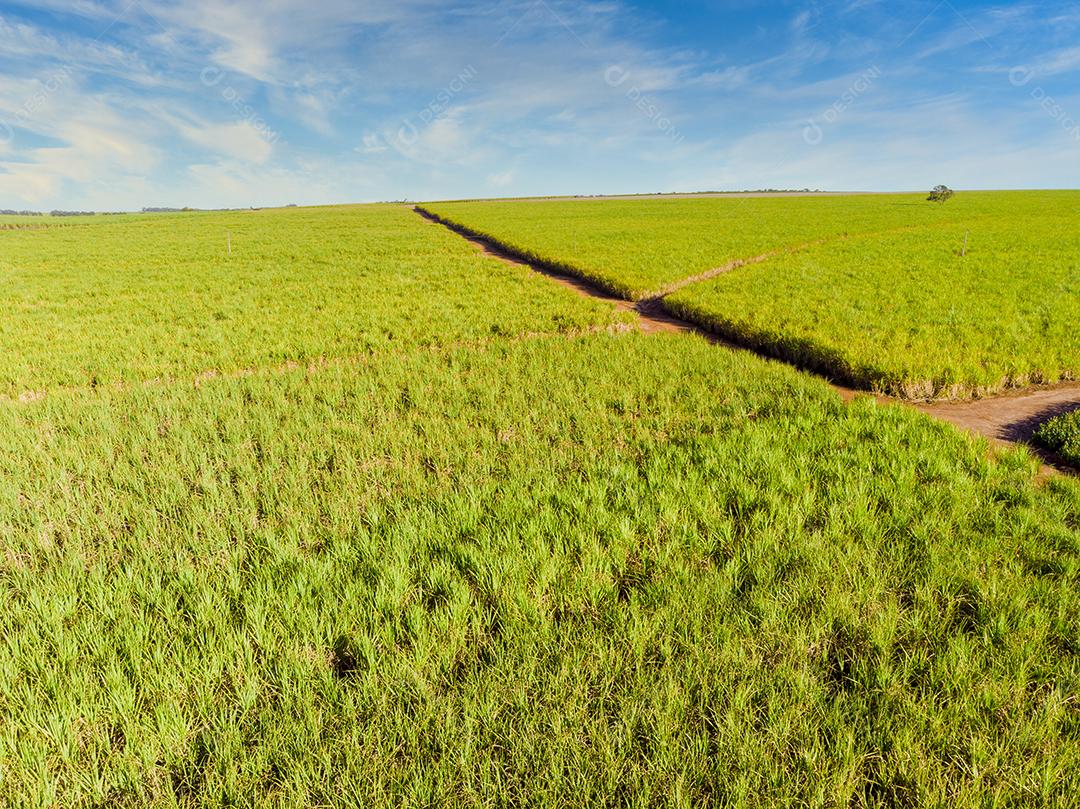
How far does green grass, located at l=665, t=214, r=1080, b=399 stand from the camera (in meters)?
7.61

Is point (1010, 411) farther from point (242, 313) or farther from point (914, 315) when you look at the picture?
point (242, 313)

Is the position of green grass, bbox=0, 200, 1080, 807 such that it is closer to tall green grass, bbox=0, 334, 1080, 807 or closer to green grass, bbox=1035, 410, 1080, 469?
tall green grass, bbox=0, 334, 1080, 807

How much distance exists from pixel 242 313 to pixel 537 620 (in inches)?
538

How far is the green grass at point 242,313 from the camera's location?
29.7 feet

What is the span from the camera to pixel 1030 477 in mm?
4629

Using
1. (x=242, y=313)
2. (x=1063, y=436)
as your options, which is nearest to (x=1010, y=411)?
(x=1063, y=436)

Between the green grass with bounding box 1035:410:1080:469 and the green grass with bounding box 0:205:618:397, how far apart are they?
8.17 metres

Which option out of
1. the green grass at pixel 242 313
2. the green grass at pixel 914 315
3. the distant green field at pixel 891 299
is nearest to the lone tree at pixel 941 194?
the distant green field at pixel 891 299

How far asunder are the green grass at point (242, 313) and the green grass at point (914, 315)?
169 inches

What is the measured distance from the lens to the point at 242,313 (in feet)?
42.9

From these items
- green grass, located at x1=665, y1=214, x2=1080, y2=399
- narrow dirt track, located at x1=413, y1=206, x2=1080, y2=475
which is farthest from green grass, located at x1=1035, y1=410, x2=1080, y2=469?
green grass, located at x1=665, y1=214, x2=1080, y2=399

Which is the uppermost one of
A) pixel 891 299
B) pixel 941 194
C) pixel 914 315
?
pixel 941 194

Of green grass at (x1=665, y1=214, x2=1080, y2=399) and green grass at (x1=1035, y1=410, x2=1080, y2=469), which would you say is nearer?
green grass at (x1=1035, y1=410, x2=1080, y2=469)

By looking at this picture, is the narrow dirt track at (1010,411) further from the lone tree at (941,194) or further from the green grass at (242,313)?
the lone tree at (941,194)
